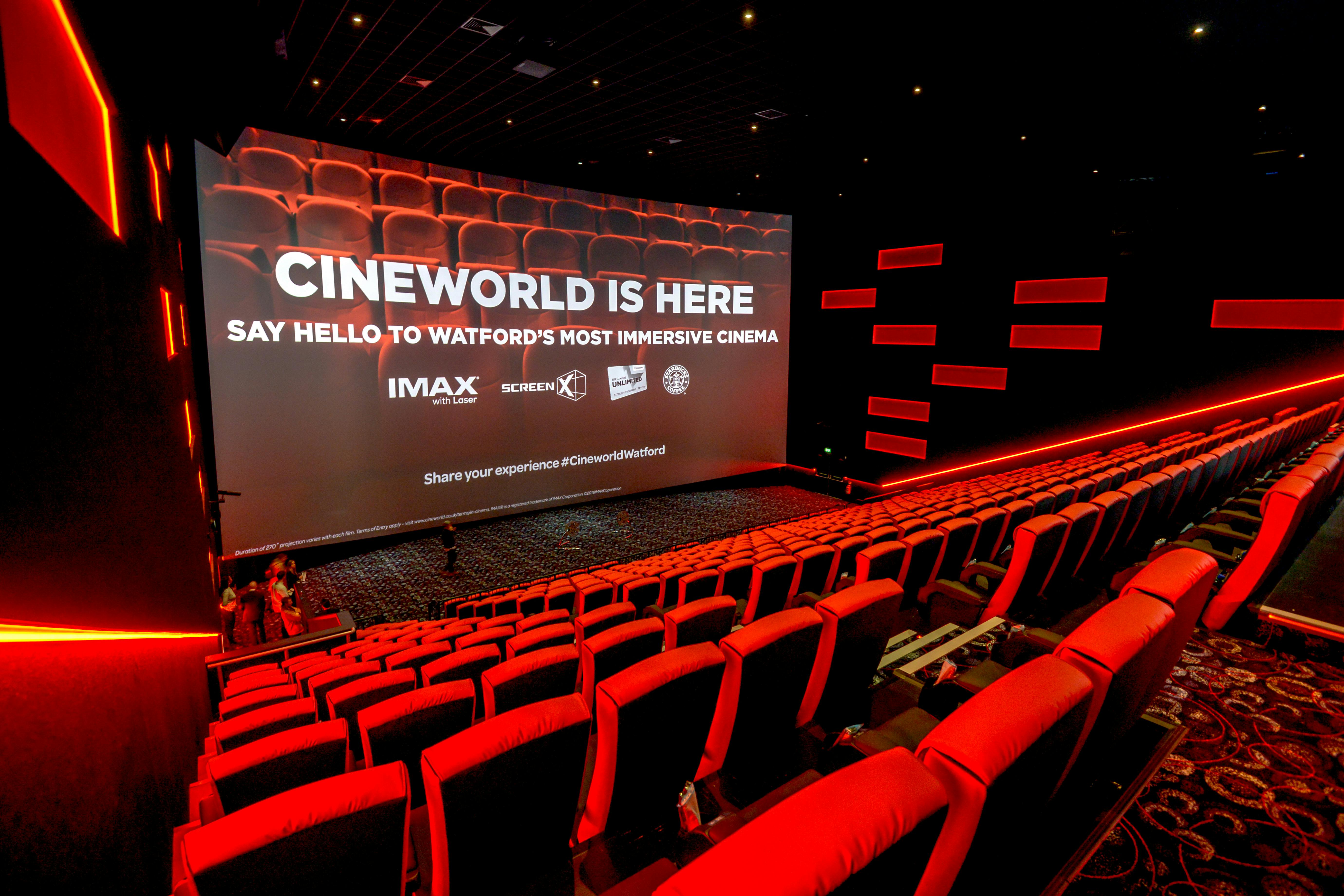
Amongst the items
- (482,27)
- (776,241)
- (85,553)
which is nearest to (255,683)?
(85,553)

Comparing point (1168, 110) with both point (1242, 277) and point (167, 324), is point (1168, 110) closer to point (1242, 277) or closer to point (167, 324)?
point (1242, 277)

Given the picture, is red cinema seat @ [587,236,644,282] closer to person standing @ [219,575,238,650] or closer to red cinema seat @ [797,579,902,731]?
person standing @ [219,575,238,650]

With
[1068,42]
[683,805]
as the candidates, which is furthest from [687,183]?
[683,805]

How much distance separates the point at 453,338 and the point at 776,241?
757 centimetres

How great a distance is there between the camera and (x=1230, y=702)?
2102mm

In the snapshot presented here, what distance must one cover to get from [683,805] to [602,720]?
58 centimetres

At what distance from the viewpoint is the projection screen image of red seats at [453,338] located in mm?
7613

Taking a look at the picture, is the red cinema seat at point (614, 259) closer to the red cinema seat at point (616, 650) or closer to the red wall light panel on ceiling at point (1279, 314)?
the red cinema seat at point (616, 650)

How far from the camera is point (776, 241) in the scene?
505 inches

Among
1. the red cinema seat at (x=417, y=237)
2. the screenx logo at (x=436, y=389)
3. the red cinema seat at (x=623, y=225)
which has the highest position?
the red cinema seat at (x=623, y=225)

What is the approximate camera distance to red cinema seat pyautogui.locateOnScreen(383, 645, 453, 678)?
3402 mm

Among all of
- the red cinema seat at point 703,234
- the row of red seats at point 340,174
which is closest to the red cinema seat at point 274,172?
the row of red seats at point 340,174

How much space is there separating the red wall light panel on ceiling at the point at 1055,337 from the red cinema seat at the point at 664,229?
22.0ft

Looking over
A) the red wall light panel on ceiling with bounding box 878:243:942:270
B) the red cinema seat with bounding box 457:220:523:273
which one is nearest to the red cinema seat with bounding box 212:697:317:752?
the red cinema seat with bounding box 457:220:523:273
